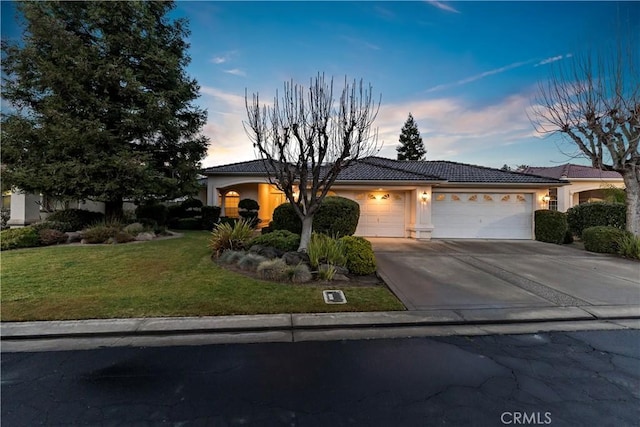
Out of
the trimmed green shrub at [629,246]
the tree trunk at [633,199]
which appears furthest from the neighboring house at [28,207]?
the tree trunk at [633,199]

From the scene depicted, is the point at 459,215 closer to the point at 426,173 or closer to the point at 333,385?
the point at 426,173

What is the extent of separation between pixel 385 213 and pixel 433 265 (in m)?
6.16

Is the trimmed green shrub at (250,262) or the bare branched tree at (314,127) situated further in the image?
the bare branched tree at (314,127)

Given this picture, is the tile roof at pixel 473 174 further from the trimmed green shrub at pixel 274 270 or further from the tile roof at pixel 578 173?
the tile roof at pixel 578 173

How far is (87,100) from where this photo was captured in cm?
1071

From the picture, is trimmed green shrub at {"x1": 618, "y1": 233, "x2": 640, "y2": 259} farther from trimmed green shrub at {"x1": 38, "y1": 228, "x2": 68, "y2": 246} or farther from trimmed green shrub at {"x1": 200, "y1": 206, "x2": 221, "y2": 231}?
trimmed green shrub at {"x1": 38, "y1": 228, "x2": 68, "y2": 246}

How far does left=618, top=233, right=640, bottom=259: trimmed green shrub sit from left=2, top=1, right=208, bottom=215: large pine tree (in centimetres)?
1703

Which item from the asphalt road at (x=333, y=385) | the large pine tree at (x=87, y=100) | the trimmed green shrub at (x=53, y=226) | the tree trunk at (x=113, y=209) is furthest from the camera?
the tree trunk at (x=113, y=209)

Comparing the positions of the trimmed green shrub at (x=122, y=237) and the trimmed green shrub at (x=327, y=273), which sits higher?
the trimmed green shrub at (x=122, y=237)

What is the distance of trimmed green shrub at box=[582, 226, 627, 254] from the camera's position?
32.1 ft

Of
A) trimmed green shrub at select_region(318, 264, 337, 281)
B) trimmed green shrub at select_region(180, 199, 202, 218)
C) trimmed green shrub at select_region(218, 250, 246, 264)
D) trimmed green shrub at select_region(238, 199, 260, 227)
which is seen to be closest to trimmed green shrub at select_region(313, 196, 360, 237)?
trimmed green shrub at select_region(218, 250, 246, 264)

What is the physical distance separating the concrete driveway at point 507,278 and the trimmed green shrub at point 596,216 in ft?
10.1

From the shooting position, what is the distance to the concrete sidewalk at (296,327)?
12.0ft
